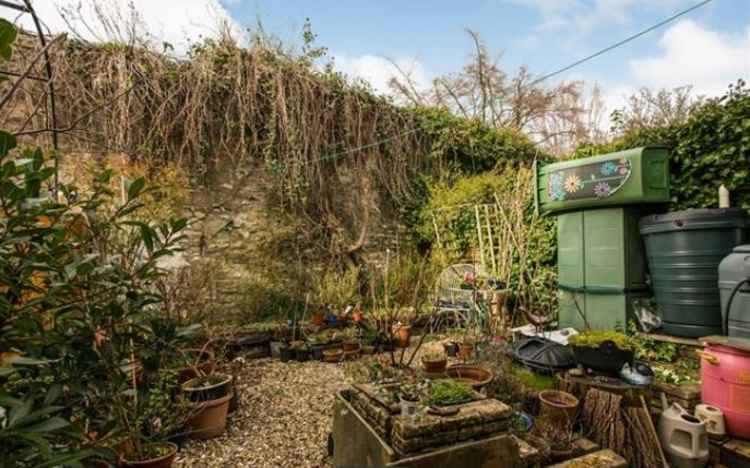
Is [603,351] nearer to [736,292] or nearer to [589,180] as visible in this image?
[736,292]

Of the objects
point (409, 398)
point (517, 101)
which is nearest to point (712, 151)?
point (409, 398)

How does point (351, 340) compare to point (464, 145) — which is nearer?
point (351, 340)

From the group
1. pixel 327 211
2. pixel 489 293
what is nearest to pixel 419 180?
pixel 327 211

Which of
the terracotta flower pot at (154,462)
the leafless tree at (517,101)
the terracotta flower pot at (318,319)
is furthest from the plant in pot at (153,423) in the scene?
the leafless tree at (517,101)

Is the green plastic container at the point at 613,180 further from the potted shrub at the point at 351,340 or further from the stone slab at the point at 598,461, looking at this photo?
the potted shrub at the point at 351,340

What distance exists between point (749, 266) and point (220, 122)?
18.0 feet

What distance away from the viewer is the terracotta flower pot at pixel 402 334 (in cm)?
411

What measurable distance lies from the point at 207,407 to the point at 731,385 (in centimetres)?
318

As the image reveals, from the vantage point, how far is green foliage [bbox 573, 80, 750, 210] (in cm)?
276

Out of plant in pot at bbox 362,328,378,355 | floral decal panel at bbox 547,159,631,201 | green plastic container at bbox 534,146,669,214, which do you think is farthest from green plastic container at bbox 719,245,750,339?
plant in pot at bbox 362,328,378,355

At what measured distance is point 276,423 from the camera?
102 inches

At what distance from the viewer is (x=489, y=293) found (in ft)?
12.7

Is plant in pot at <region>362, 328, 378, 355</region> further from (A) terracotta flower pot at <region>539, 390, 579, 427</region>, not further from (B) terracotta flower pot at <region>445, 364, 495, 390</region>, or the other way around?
(A) terracotta flower pot at <region>539, 390, 579, 427</region>

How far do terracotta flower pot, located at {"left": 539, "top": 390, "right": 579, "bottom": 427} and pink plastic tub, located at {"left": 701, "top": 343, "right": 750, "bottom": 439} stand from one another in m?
0.78
